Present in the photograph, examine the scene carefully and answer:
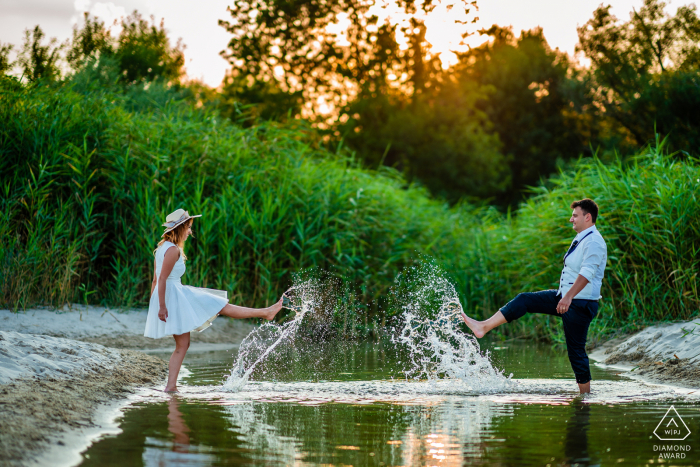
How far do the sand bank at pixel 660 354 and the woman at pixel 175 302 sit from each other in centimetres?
472

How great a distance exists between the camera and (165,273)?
6.82 m

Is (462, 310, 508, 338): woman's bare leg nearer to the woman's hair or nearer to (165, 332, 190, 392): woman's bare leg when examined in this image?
(165, 332, 190, 392): woman's bare leg

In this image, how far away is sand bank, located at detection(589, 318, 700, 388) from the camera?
24.8 feet

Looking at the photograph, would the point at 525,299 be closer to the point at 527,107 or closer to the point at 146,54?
the point at 146,54

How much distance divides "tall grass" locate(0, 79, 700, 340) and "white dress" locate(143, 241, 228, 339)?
15.3 feet

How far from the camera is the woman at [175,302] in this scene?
6.79 metres

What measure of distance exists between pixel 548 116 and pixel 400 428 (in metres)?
42.1

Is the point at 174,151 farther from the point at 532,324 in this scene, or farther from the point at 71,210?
the point at 532,324

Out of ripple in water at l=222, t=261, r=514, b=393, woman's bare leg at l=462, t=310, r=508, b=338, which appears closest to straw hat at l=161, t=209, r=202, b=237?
ripple in water at l=222, t=261, r=514, b=393

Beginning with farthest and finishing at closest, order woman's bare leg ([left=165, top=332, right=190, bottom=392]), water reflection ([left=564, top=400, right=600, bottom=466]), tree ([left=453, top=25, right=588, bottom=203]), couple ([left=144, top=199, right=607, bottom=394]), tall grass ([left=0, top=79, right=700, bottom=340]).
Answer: tree ([left=453, top=25, right=588, bottom=203]) < tall grass ([left=0, top=79, right=700, bottom=340]) < woman's bare leg ([left=165, top=332, right=190, bottom=392]) < couple ([left=144, top=199, right=607, bottom=394]) < water reflection ([left=564, top=400, right=600, bottom=466])

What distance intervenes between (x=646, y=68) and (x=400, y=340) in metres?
23.2

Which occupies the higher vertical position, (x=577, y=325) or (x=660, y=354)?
(x=577, y=325)

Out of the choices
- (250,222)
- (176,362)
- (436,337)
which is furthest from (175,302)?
(250,222)

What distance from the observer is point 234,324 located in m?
12.6
